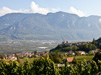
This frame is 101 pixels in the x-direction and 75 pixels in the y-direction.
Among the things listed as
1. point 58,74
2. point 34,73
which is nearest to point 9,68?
point 34,73

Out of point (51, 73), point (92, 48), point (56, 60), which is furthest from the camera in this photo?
point (92, 48)

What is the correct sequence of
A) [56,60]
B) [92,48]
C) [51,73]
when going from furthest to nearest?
[92,48] → [56,60] → [51,73]

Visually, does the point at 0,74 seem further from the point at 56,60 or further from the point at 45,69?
the point at 56,60

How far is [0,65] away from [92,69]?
52.7 ft

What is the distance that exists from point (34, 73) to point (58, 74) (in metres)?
4.08

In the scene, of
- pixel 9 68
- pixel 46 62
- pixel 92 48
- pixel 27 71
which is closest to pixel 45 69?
pixel 46 62

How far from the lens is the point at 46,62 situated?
28516mm

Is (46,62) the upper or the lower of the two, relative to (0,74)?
upper

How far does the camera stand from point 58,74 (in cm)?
2822

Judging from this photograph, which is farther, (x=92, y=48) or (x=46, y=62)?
(x=92, y=48)

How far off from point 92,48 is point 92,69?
71725mm

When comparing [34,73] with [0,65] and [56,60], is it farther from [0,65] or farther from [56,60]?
[56,60]

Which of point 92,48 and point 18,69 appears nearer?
point 18,69

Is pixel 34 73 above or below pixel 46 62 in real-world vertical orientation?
below
